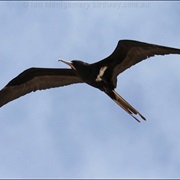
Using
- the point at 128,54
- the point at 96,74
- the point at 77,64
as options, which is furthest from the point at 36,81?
the point at 128,54

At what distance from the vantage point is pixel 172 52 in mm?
8023

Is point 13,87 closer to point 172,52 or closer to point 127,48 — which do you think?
point 127,48

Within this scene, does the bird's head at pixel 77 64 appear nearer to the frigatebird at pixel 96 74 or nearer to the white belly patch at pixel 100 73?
the frigatebird at pixel 96 74

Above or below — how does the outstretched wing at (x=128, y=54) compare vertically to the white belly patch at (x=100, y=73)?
above

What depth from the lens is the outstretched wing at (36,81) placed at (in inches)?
374

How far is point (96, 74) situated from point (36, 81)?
143 cm

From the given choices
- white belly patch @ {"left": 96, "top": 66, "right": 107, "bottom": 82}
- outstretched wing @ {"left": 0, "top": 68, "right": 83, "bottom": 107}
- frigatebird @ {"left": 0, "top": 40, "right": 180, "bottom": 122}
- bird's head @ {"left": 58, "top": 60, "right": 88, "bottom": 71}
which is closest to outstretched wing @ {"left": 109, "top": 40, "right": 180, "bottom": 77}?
frigatebird @ {"left": 0, "top": 40, "right": 180, "bottom": 122}

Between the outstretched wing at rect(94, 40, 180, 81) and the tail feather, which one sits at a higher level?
the outstretched wing at rect(94, 40, 180, 81)

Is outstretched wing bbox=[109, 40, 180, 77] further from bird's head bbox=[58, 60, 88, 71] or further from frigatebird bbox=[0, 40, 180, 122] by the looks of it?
bird's head bbox=[58, 60, 88, 71]

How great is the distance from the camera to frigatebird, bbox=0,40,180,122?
8438 millimetres

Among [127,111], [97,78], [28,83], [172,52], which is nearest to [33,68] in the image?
[28,83]

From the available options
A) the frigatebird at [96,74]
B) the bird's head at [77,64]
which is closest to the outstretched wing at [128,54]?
the frigatebird at [96,74]

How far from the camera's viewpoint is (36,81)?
9641 millimetres

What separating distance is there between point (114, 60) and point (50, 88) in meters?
1.52
